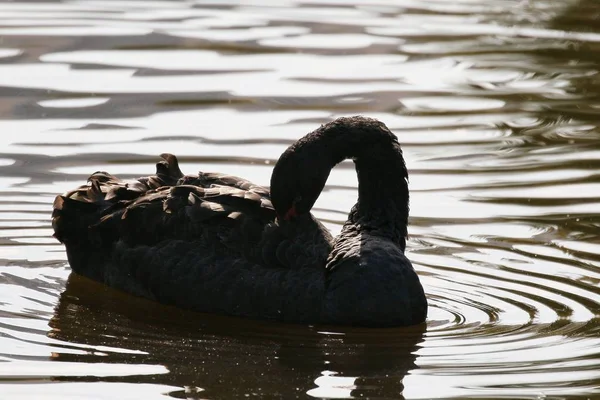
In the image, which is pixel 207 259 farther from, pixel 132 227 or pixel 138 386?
pixel 138 386

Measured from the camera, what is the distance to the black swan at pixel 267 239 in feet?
26.8

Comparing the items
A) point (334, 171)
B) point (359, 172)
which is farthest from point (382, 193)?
point (334, 171)

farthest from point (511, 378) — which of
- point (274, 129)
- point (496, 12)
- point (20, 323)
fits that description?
point (496, 12)

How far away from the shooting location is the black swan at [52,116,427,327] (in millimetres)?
8156

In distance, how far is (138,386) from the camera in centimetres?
684

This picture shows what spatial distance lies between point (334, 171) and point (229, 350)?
4252mm

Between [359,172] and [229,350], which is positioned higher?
[359,172]

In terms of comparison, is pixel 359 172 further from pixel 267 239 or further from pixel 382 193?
pixel 267 239

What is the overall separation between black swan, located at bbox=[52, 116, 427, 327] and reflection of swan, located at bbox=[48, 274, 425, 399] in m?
0.13

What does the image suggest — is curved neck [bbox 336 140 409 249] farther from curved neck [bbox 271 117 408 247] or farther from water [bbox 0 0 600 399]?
water [bbox 0 0 600 399]

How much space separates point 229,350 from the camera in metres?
7.64

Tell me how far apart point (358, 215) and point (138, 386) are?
2477 mm

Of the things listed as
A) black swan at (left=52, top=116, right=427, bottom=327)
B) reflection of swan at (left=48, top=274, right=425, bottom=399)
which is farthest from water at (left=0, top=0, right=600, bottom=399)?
black swan at (left=52, top=116, right=427, bottom=327)

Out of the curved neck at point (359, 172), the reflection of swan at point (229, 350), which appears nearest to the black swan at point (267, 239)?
the curved neck at point (359, 172)
